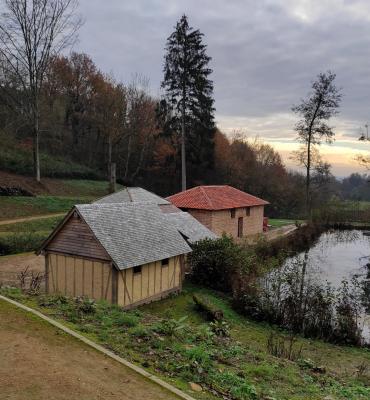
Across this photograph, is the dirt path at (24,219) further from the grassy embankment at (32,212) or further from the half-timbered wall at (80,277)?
the half-timbered wall at (80,277)

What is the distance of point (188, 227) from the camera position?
22.5m

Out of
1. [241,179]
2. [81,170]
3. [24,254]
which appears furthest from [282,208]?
[24,254]

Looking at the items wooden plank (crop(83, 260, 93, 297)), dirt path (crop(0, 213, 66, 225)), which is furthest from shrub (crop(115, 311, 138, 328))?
dirt path (crop(0, 213, 66, 225))

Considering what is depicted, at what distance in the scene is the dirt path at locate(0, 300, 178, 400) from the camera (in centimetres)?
569

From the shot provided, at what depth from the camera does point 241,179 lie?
50.2 m

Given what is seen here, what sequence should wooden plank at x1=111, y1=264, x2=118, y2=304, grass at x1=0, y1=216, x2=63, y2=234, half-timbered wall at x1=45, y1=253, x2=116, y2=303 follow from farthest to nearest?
grass at x1=0, y1=216, x2=63, y2=234, half-timbered wall at x1=45, y1=253, x2=116, y2=303, wooden plank at x1=111, y1=264, x2=118, y2=304

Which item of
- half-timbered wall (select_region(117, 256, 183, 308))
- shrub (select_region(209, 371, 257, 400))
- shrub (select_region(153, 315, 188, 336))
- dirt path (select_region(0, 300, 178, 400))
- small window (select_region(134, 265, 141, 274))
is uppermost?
dirt path (select_region(0, 300, 178, 400))

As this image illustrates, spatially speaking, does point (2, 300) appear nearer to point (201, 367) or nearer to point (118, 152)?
point (201, 367)

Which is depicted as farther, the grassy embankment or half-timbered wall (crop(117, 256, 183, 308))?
the grassy embankment

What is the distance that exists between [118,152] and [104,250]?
37.0 meters

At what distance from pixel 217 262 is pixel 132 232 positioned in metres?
5.10

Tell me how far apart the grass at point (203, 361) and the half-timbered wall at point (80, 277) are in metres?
3.69

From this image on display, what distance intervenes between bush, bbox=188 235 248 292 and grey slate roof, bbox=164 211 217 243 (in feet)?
4.06

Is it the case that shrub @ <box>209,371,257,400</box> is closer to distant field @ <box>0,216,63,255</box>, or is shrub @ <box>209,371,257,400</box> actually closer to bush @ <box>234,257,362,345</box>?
bush @ <box>234,257,362,345</box>
